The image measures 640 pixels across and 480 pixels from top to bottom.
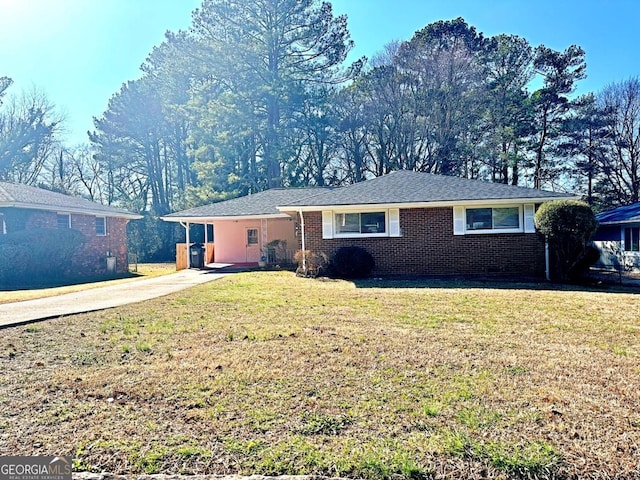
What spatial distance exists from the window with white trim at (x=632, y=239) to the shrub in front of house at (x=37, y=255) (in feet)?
77.0

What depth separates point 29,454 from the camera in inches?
118

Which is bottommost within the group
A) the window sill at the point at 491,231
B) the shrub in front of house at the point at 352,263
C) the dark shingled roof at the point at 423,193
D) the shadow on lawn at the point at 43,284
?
the shadow on lawn at the point at 43,284

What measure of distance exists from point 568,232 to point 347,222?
6855mm

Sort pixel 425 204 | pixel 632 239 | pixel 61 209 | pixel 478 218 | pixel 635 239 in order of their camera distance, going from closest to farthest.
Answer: pixel 425 204 < pixel 478 218 < pixel 61 209 < pixel 635 239 < pixel 632 239

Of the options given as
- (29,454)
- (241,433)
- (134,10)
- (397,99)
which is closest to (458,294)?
(241,433)

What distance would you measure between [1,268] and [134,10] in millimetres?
10622

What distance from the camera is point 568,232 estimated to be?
12.2 metres

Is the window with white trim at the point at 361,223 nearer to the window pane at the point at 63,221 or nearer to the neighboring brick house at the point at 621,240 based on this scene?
the neighboring brick house at the point at 621,240

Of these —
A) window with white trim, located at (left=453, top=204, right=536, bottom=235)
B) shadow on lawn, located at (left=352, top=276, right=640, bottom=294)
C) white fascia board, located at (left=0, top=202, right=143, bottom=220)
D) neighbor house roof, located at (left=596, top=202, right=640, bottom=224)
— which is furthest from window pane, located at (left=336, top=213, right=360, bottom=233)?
white fascia board, located at (left=0, top=202, right=143, bottom=220)

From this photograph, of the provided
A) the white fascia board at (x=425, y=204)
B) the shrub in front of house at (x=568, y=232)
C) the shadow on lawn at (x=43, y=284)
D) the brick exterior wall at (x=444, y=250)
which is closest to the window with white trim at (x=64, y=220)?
the shadow on lawn at (x=43, y=284)

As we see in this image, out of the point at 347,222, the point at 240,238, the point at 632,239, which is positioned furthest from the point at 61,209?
the point at 632,239

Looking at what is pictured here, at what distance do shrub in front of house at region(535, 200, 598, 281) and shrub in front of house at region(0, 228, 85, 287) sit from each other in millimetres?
17433

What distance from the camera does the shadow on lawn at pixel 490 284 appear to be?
37.8 ft

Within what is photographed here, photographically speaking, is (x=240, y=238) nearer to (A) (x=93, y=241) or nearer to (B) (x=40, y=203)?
(A) (x=93, y=241)
